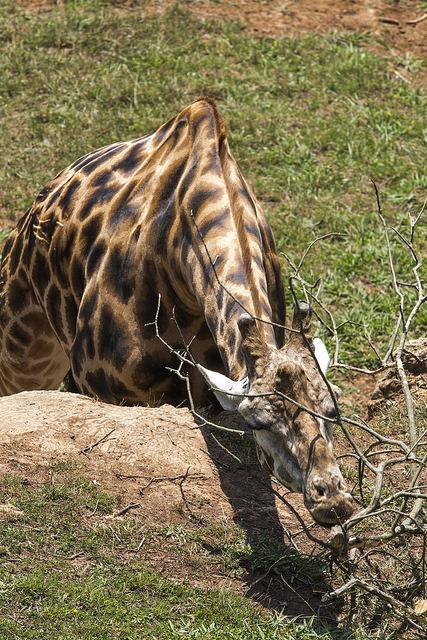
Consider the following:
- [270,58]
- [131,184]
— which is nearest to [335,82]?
[270,58]

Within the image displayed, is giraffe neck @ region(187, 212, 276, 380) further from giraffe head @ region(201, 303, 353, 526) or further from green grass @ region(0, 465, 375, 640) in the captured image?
green grass @ region(0, 465, 375, 640)

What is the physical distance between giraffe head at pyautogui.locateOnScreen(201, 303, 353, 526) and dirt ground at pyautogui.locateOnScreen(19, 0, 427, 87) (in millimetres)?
9334

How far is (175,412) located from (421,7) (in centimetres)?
927

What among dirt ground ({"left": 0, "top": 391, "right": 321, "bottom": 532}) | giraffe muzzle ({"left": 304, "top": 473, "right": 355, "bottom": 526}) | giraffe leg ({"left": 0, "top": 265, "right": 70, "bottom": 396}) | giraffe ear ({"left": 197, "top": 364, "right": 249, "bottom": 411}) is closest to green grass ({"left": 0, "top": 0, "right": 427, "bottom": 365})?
giraffe leg ({"left": 0, "top": 265, "right": 70, "bottom": 396})

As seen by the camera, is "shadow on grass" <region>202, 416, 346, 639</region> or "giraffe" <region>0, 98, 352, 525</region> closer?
"giraffe" <region>0, 98, 352, 525</region>

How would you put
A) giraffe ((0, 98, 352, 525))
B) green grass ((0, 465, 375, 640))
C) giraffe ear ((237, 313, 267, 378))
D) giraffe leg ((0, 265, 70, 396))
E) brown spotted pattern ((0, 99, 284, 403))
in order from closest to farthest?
green grass ((0, 465, 375, 640)), giraffe ((0, 98, 352, 525)), giraffe ear ((237, 313, 267, 378)), brown spotted pattern ((0, 99, 284, 403)), giraffe leg ((0, 265, 70, 396))

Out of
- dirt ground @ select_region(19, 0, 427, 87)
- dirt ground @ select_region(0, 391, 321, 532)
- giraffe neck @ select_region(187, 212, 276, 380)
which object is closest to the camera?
giraffe neck @ select_region(187, 212, 276, 380)

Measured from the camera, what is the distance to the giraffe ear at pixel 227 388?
20.1 feet

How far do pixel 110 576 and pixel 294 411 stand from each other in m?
1.17

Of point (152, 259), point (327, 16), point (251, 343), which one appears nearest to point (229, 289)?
point (251, 343)

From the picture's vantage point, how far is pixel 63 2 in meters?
15.4

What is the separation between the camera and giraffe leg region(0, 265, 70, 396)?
9.66 meters

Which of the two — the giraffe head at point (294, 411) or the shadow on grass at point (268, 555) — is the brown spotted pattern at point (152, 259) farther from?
the shadow on grass at point (268, 555)

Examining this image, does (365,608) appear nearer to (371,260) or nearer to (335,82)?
(371,260)
